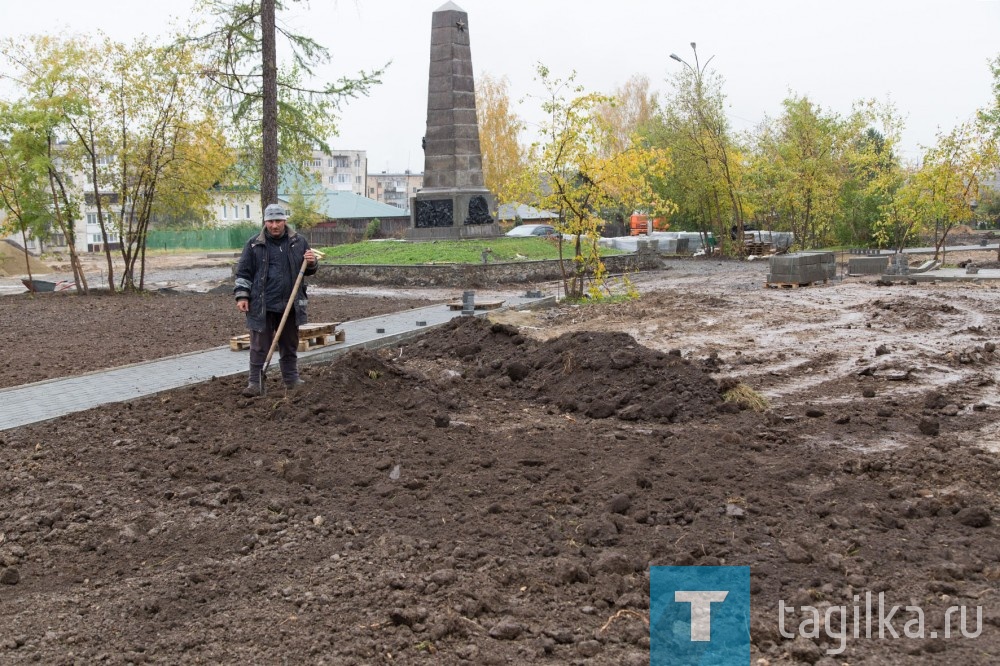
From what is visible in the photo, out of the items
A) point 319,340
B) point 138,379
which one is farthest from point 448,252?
point 138,379

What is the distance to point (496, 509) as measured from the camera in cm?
526

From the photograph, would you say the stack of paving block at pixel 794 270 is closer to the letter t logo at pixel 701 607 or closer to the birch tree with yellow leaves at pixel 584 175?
the birch tree with yellow leaves at pixel 584 175

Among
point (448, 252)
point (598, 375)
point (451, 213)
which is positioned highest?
point (451, 213)

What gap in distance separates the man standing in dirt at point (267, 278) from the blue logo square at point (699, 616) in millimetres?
4931

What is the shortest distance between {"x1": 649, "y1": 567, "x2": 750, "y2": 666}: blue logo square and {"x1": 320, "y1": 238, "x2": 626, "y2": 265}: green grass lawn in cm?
1969

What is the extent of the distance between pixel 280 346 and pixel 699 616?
217 inches

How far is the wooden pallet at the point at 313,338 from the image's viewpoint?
36.2 ft

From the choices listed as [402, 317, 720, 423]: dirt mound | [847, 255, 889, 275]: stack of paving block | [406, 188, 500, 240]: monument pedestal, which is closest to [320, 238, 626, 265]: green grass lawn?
[406, 188, 500, 240]: monument pedestal

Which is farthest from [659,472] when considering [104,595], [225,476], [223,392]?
[223,392]

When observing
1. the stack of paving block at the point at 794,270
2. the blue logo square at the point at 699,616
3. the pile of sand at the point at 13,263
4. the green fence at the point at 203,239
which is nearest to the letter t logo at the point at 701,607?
the blue logo square at the point at 699,616

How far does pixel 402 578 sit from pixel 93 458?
3296mm

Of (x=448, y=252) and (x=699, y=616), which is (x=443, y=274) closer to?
(x=448, y=252)

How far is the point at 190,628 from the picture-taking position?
389cm

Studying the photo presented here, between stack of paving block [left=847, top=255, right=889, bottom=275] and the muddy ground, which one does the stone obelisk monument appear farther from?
the muddy ground
